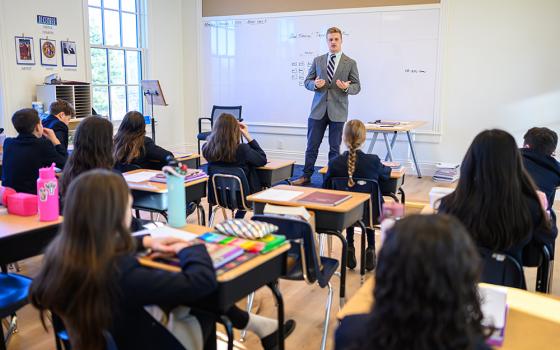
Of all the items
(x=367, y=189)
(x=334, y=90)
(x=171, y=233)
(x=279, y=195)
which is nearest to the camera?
(x=171, y=233)

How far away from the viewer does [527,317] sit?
1.62 metres

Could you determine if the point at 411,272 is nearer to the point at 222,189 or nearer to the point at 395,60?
the point at 222,189

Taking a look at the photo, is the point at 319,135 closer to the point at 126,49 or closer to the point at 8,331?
the point at 126,49

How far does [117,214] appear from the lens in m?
1.55

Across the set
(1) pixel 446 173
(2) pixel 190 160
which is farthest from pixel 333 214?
(1) pixel 446 173

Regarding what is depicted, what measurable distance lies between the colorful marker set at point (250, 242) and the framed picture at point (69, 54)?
5.59 m

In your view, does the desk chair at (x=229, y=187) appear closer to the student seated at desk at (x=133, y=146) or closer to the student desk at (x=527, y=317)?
the student seated at desk at (x=133, y=146)

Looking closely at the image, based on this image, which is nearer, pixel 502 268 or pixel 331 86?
pixel 502 268

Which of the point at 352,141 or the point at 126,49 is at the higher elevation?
the point at 126,49

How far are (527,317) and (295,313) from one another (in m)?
1.72

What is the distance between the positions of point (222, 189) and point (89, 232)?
2.39m

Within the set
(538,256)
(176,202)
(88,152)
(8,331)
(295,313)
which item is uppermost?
(88,152)

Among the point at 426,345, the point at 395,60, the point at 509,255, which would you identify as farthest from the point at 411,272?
the point at 395,60

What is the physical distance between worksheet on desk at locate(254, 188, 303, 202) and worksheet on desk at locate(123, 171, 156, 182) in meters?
0.85
